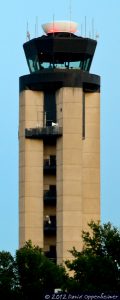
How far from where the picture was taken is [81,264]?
16538 centimetres

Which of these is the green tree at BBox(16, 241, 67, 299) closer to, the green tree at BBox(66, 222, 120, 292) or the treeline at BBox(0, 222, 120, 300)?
the treeline at BBox(0, 222, 120, 300)

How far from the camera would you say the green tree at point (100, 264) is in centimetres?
16012

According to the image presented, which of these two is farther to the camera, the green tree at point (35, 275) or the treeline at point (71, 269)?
the green tree at point (35, 275)

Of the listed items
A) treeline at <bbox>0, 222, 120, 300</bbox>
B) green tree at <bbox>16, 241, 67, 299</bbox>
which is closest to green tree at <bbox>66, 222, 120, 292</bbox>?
treeline at <bbox>0, 222, 120, 300</bbox>

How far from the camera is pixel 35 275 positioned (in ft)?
576

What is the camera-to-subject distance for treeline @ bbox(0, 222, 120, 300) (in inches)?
6329

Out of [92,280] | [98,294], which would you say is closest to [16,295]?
[92,280]

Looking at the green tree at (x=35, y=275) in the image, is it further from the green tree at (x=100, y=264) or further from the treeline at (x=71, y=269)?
the green tree at (x=100, y=264)

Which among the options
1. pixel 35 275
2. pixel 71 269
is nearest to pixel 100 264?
pixel 71 269

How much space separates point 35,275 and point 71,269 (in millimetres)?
8676

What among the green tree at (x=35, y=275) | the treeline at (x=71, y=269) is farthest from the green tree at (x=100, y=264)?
the green tree at (x=35, y=275)

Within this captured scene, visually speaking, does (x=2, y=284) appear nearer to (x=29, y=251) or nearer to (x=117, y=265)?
(x=29, y=251)

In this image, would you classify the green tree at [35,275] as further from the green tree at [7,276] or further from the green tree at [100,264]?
the green tree at [100,264]

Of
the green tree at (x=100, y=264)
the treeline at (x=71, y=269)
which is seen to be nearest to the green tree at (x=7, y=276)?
the treeline at (x=71, y=269)
